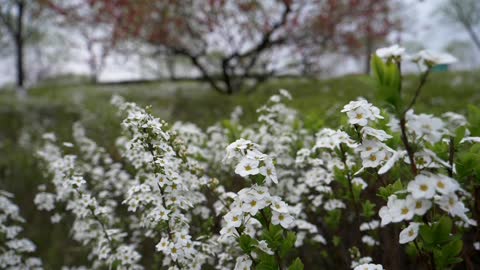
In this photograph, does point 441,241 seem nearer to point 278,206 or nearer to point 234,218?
point 278,206

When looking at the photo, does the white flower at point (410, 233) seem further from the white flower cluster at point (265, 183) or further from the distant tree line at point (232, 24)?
the distant tree line at point (232, 24)

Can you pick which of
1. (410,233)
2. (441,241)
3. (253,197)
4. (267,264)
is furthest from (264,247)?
(441,241)

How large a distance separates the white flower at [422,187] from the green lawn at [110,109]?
9.24ft

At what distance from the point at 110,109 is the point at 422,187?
350 inches

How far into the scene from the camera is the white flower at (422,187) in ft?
4.74

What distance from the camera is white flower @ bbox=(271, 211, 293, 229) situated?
2.04m

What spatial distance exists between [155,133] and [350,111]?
1272mm

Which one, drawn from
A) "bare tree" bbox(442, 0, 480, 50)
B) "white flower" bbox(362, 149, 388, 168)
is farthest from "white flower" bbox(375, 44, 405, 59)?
"bare tree" bbox(442, 0, 480, 50)

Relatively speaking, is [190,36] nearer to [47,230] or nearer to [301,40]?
[301,40]

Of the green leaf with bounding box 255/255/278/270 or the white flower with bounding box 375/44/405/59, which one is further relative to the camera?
the green leaf with bounding box 255/255/278/270

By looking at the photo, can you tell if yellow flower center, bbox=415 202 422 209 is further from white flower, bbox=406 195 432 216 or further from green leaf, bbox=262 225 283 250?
green leaf, bbox=262 225 283 250

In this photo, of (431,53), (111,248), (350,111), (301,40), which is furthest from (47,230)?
(301,40)

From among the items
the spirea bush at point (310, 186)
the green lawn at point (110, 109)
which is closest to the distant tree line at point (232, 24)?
the green lawn at point (110, 109)

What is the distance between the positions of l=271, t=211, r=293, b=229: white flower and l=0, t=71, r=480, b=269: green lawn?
2333 millimetres
